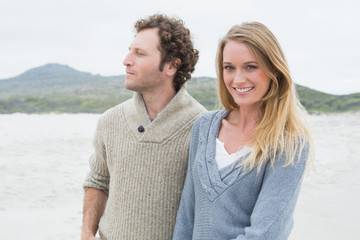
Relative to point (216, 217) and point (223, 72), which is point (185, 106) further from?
Result: point (216, 217)

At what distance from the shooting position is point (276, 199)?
4.59ft

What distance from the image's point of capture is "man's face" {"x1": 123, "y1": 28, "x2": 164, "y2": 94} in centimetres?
192

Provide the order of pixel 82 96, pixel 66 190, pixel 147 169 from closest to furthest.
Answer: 1. pixel 147 169
2. pixel 66 190
3. pixel 82 96

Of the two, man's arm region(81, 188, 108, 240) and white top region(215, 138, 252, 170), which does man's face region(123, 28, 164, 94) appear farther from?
man's arm region(81, 188, 108, 240)

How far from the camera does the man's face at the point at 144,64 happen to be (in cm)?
192

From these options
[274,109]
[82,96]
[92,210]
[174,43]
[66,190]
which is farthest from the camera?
[82,96]

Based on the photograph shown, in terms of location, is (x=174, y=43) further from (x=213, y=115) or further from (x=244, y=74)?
(x=244, y=74)

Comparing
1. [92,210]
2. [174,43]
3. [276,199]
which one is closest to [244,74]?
[276,199]

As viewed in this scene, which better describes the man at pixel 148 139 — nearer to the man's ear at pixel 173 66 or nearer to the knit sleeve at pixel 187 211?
the man's ear at pixel 173 66

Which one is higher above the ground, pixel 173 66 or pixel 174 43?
pixel 174 43

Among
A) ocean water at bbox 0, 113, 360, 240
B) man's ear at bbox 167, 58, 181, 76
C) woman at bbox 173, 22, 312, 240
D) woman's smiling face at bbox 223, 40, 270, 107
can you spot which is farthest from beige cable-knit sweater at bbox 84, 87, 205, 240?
ocean water at bbox 0, 113, 360, 240

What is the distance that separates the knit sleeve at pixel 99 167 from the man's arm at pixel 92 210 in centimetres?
4

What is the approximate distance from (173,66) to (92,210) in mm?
898

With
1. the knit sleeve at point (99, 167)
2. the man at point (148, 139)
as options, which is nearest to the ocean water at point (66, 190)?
the man at point (148, 139)
